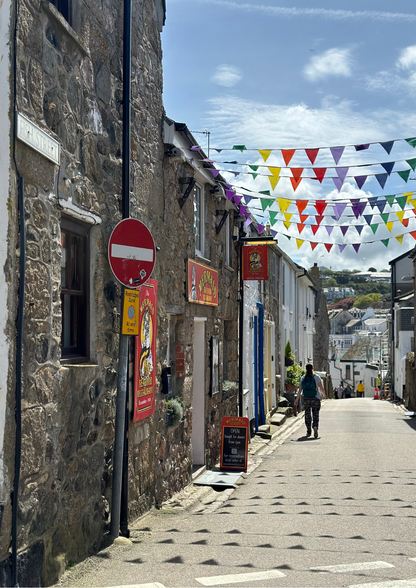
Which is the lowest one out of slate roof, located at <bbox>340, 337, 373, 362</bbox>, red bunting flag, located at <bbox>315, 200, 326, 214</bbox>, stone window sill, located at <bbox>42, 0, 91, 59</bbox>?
slate roof, located at <bbox>340, 337, 373, 362</bbox>

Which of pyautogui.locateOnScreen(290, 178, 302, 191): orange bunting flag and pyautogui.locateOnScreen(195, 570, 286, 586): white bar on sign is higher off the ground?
pyautogui.locateOnScreen(290, 178, 302, 191): orange bunting flag

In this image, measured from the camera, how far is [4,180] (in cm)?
412

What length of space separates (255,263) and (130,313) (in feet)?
27.5

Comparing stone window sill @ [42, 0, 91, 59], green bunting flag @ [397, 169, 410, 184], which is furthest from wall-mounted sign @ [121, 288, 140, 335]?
green bunting flag @ [397, 169, 410, 184]

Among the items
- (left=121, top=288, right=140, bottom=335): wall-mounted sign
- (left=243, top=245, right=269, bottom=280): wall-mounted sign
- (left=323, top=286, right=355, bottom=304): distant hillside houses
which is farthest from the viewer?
(left=323, top=286, right=355, bottom=304): distant hillside houses

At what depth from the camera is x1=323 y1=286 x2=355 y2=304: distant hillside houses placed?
489ft

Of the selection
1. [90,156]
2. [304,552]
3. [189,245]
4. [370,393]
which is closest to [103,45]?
[90,156]

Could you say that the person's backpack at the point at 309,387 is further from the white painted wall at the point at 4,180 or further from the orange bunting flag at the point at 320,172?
the white painted wall at the point at 4,180

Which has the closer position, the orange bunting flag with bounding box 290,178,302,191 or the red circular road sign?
the red circular road sign

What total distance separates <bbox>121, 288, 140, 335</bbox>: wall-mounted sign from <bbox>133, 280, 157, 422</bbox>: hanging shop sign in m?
0.76

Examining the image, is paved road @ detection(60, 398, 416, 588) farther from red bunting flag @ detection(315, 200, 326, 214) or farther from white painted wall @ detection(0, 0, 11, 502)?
red bunting flag @ detection(315, 200, 326, 214)

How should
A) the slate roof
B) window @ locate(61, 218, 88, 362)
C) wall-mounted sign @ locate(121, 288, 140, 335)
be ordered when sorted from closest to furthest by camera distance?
window @ locate(61, 218, 88, 362)
wall-mounted sign @ locate(121, 288, 140, 335)
the slate roof

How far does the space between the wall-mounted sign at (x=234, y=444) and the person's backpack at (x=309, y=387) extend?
4546mm

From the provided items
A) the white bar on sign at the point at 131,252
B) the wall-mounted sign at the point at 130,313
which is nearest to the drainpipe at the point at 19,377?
the white bar on sign at the point at 131,252
